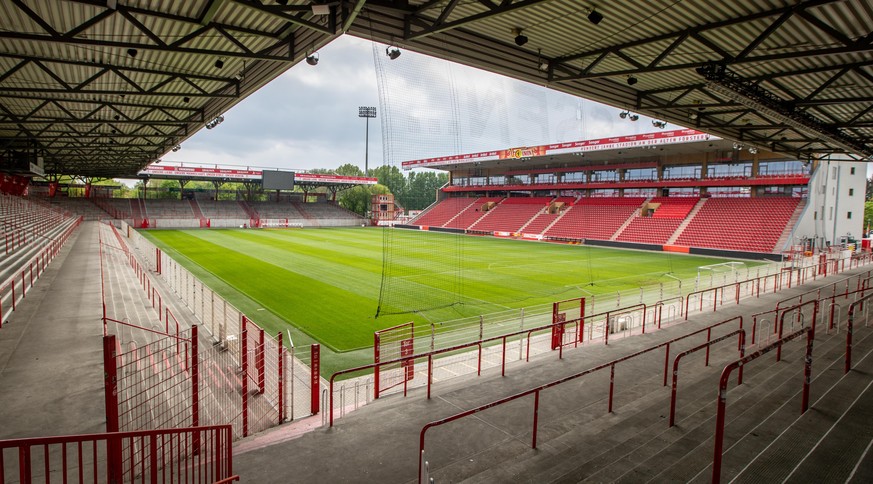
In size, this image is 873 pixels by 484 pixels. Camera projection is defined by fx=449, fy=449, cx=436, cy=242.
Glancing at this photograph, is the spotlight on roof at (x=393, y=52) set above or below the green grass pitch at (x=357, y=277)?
above

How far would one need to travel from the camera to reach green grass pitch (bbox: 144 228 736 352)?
13914mm

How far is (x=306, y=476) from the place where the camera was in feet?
14.9

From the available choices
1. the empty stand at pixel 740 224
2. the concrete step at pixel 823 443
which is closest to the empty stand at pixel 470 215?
the empty stand at pixel 740 224

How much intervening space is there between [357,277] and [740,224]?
31.0 metres

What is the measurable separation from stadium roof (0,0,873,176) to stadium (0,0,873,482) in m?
0.07

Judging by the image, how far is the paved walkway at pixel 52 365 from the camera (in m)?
4.93

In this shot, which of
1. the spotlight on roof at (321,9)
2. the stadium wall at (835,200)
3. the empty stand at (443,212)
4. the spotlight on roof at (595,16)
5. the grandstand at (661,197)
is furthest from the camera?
the empty stand at (443,212)

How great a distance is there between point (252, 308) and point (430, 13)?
1111 centimetres

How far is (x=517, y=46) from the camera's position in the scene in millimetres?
10078

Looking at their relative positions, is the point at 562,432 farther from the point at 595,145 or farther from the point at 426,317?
the point at 595,145

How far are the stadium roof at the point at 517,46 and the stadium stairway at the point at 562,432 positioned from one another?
18.5 ft

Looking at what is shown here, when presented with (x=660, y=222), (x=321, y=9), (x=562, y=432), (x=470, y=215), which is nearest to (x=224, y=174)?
(x=470, y=215)

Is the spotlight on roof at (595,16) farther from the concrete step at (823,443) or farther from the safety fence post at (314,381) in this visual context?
the safety fence post at (314,381)

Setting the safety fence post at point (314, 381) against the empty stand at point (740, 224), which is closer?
the safety fence post at point (314, 381)
